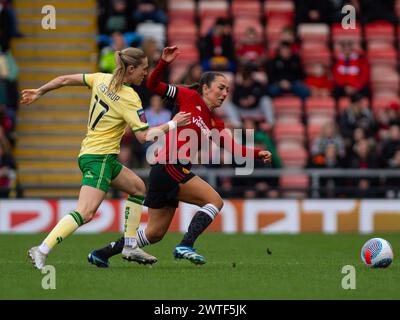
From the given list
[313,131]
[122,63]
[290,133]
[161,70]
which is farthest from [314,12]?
[122,63]

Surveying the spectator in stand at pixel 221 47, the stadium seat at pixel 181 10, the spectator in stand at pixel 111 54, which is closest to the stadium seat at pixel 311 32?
the spectator in stand at pixel 221 47

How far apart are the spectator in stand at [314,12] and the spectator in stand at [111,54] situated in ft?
14.3

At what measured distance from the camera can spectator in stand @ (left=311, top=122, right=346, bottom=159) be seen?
20094 millimetres

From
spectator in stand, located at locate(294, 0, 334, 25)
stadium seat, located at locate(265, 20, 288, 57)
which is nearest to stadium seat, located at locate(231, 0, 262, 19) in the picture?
stadium seat, located at locate(265, 20, 288, 57)

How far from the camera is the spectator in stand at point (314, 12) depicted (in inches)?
912

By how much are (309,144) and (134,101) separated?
35.3 ft

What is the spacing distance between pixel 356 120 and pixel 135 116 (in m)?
10.5

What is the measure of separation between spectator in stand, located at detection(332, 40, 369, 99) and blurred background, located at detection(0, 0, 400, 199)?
2 centimetres

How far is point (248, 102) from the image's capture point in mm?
20500

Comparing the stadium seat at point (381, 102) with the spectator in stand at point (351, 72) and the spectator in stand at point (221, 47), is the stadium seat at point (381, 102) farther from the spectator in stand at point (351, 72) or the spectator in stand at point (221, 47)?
the spectator in stand at point (221, 47)

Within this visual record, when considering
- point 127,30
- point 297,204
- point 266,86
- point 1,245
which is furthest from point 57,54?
point 1,245
